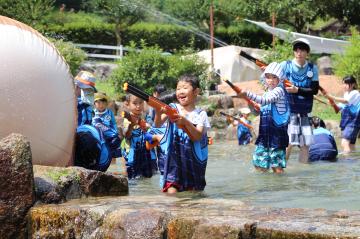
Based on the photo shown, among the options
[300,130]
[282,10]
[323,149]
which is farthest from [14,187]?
[282,10]

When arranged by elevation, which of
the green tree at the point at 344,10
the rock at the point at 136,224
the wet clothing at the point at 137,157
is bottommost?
the rock at the point at 136,224

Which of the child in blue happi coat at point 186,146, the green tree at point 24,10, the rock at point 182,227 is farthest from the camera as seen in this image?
the green tree at point 24,10

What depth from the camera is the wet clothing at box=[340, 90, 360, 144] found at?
1212 centimetres

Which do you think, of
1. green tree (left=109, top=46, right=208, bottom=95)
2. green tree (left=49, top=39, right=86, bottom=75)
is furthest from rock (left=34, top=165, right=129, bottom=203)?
green tree (left=49, top=39, right=86, bottom=75)

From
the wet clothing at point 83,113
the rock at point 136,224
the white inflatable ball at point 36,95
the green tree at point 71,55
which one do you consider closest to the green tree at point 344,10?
the green tree at point 71,55

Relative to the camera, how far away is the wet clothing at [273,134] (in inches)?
343

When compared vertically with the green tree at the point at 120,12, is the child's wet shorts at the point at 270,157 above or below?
below

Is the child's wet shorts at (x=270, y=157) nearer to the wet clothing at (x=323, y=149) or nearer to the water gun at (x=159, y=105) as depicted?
the wet clothing at (x=323, y=149)

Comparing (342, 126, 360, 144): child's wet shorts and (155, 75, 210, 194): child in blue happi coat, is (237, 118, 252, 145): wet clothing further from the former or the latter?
(155, 75, 210, 194): child in blue happi coat

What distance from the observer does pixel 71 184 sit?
5578mm

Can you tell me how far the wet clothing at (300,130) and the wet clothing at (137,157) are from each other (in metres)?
1.77

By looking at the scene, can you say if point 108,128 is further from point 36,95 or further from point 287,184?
point 36,95

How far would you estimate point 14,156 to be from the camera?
5090 mm

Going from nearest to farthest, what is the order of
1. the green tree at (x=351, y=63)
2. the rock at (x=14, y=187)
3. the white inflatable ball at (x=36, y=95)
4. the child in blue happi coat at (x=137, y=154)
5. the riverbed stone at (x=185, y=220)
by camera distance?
the riverbed stone at (x=185, y=220) → the rock at (x=14, y=187) → the white inflatable ball at (x=36, y=95) → the child in blue happi coat at (x=137, y=154) → the green tree at (x=351, y=63)
